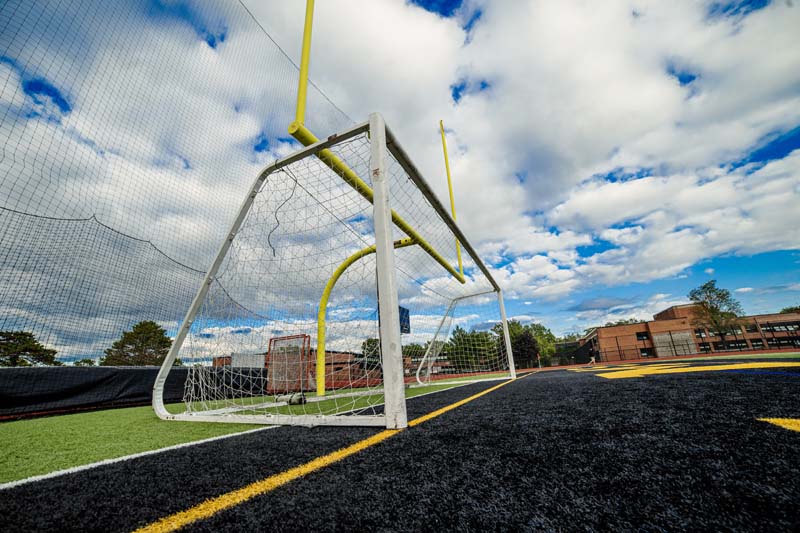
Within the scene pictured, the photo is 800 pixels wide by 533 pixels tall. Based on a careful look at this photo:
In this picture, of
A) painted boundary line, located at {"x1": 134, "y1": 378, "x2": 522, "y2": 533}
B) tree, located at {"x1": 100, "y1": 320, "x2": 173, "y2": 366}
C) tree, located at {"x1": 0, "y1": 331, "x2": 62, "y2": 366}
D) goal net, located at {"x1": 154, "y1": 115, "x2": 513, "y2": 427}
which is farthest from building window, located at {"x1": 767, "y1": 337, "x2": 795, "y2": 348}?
tree, located at {"x1": 0, "y1": 331, "x2": 62, "y2": 366}

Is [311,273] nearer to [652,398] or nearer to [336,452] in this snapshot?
[336,452]

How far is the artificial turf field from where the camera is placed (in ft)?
2.50

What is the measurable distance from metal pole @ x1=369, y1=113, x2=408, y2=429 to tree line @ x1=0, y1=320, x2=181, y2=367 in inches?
234

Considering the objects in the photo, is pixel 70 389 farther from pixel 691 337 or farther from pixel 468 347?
pixel 691 337

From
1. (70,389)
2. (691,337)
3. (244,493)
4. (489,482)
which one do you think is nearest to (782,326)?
(691,337)

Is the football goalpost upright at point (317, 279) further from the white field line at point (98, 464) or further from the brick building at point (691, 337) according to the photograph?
the brick building at point (691, 337)

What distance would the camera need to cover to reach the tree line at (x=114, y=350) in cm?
434

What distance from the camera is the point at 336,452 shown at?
1.49 metres

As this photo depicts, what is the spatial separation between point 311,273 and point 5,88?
371cm

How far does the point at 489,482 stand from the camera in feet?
3.28

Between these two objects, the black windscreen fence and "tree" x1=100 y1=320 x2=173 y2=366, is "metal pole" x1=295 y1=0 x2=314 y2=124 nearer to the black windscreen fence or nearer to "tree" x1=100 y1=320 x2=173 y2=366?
the black windscreen fence

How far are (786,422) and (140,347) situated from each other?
910 cm

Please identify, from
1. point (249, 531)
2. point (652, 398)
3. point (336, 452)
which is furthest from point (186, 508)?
point (652, 398)

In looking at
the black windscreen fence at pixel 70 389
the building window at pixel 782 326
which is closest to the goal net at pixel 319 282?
the black windscreen fence at pixel 70 389
